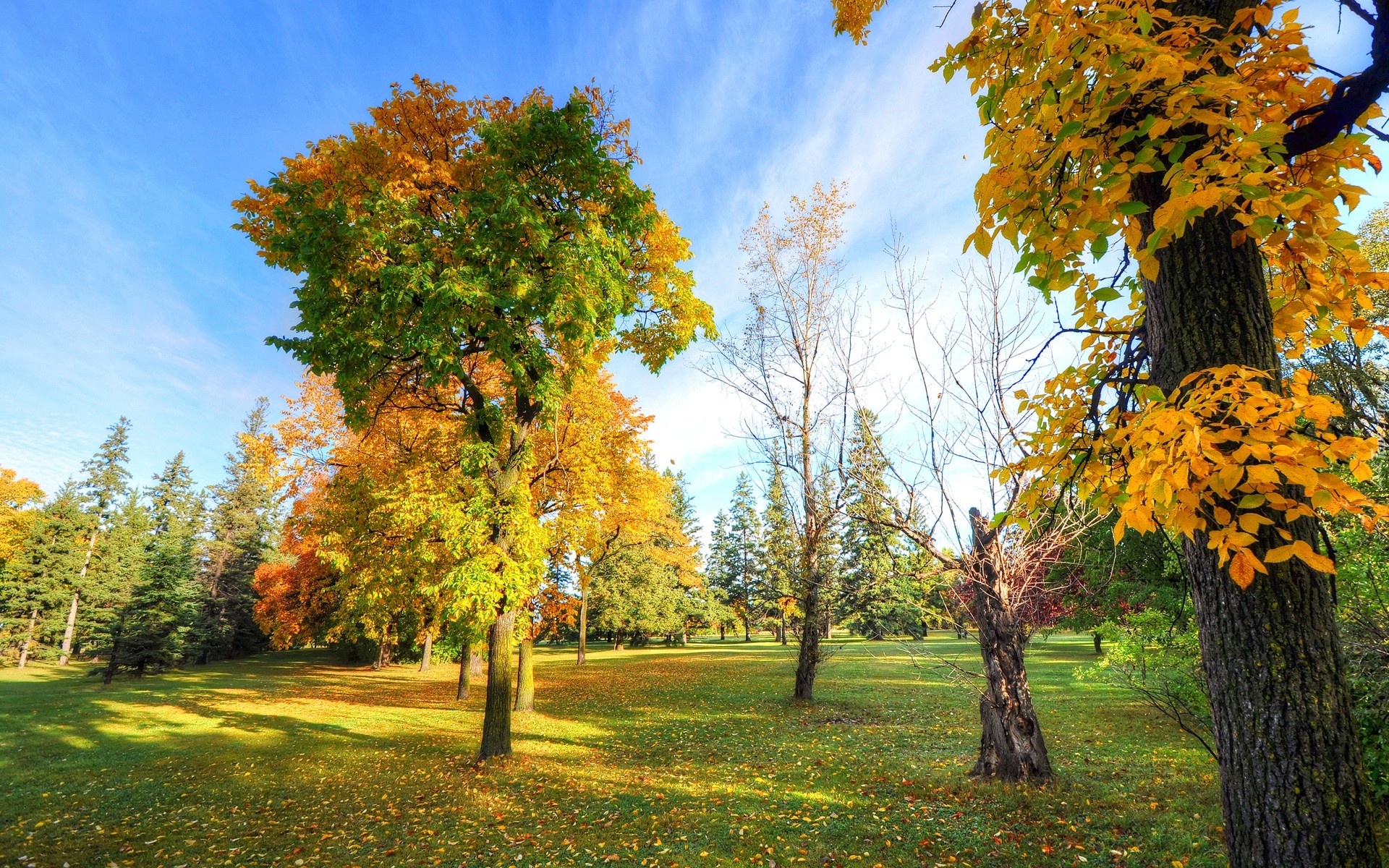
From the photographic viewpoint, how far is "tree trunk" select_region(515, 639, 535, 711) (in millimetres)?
13375

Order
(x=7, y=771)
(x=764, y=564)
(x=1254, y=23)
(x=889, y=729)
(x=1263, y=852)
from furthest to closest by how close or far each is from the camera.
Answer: (x=764, y=564)
(x=889, y=729)
(x=7, y=771)
(x=1254, y=23)
(x=1263, y=852)

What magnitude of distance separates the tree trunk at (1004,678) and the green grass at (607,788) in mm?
287

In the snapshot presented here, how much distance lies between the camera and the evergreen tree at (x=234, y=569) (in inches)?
1179

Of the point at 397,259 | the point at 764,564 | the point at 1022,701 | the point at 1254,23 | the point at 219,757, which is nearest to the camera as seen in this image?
the point at 1254,23

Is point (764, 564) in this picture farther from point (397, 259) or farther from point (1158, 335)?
point (1158, 335)

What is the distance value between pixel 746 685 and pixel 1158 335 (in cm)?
1750

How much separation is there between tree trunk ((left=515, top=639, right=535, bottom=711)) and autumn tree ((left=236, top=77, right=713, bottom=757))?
5.10 metres

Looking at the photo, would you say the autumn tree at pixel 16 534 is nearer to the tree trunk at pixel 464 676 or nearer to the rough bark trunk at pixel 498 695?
the tree trunk at pixel 464 676

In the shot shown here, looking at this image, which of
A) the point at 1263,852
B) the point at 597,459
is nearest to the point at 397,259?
the point at 597,459

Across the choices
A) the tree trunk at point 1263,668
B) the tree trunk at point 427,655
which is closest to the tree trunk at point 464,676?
the tree trunk at point 427,655

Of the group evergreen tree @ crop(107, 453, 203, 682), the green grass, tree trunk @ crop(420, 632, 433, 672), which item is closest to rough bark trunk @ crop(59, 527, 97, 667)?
evergreen tree @ crop(107, 453, 203, 682)

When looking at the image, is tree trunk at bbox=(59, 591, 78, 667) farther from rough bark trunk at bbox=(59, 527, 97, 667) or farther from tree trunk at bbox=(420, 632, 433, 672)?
tree trunk at bbox=(420, 632, 433, 672)

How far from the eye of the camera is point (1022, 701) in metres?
6.37

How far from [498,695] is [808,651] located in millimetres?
7919
